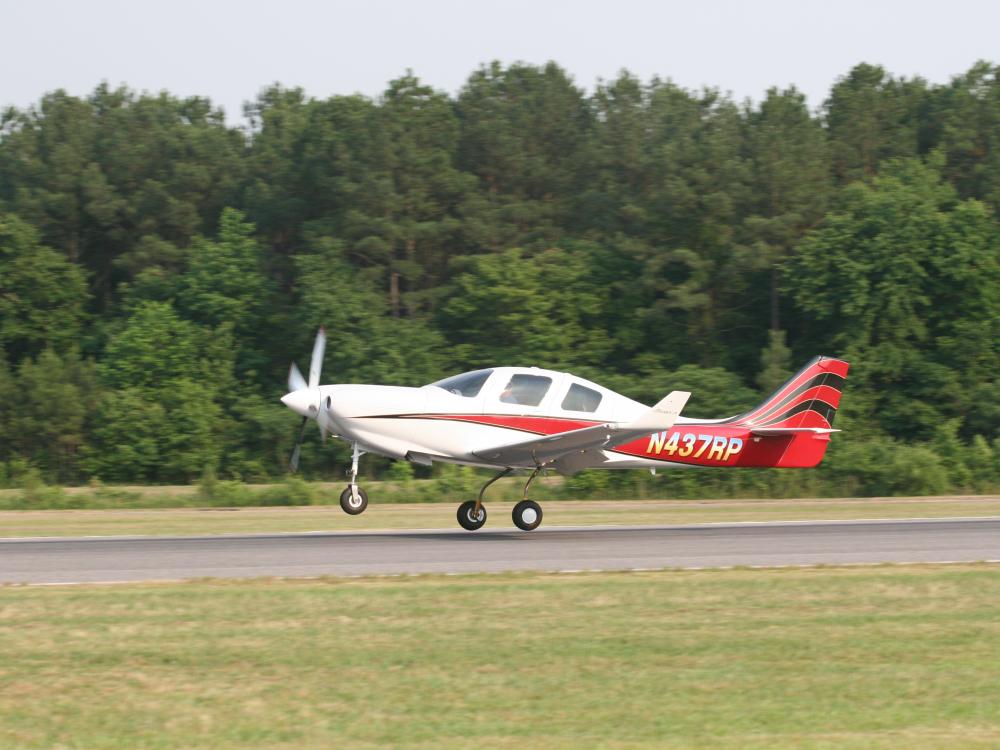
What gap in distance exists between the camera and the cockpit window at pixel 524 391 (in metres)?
18.9

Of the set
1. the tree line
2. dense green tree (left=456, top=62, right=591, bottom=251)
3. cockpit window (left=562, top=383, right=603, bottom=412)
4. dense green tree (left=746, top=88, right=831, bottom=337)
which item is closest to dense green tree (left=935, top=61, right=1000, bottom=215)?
the tree line

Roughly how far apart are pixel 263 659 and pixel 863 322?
1474 inches

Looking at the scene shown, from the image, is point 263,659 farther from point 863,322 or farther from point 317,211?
point 317,211

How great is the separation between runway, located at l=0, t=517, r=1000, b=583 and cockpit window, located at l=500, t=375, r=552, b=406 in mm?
2072

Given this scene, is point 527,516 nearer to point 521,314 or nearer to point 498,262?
point 521,314

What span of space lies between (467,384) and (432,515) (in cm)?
685

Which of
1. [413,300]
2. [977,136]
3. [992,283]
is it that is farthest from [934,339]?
[413,300]

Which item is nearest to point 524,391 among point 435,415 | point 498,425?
point 498,425

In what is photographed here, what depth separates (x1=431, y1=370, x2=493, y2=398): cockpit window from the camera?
1878 centimetres

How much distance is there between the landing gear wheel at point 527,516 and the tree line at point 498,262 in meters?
18.2

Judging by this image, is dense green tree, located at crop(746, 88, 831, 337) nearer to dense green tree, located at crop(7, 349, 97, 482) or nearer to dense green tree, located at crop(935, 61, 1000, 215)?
dense green tree, located at crop(935, 61, 1000, 215)

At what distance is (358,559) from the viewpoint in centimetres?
1529

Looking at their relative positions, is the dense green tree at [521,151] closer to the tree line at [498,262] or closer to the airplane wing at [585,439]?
the tree line at [498,262]

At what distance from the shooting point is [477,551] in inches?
643
